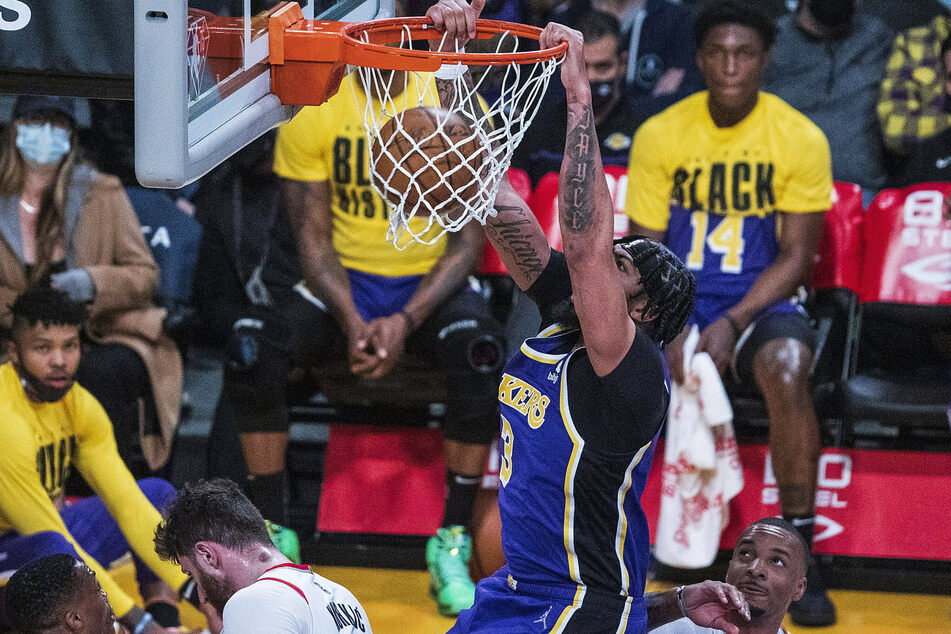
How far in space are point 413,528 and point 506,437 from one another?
2.48 metres

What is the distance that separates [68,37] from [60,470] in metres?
1.95

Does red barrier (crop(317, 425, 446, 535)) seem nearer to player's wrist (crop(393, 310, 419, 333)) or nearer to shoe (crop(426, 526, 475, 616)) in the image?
shoe (crop(426, 526, 475, 616))

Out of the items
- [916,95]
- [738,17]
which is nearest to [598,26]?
[738,17]

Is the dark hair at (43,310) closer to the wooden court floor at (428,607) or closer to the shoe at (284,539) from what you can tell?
the shoe at (284,539)

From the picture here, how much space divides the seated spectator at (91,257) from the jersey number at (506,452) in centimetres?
260

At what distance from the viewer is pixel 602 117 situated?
5602 millimetres

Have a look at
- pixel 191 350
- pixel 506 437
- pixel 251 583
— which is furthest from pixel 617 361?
pixel 191 350

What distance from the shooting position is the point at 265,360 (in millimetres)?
4879

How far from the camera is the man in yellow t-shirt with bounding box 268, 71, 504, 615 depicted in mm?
4852

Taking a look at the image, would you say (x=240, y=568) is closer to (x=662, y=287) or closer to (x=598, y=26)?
(x=662, y=287)

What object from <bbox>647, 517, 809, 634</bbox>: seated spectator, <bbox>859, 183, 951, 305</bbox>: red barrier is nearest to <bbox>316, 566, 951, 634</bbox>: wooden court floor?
<bbox>859, 183, 951, 305</bbox>: red barrier

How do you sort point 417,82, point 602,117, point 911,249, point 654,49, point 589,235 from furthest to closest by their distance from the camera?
point 654,49
point 602,117
point 911,249
point 417,82
point 589,235

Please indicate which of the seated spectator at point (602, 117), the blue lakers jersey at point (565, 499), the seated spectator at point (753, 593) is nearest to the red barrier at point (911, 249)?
the seated spectator at point (602, 117)

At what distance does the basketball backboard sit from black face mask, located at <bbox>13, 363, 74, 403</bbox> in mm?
1977
